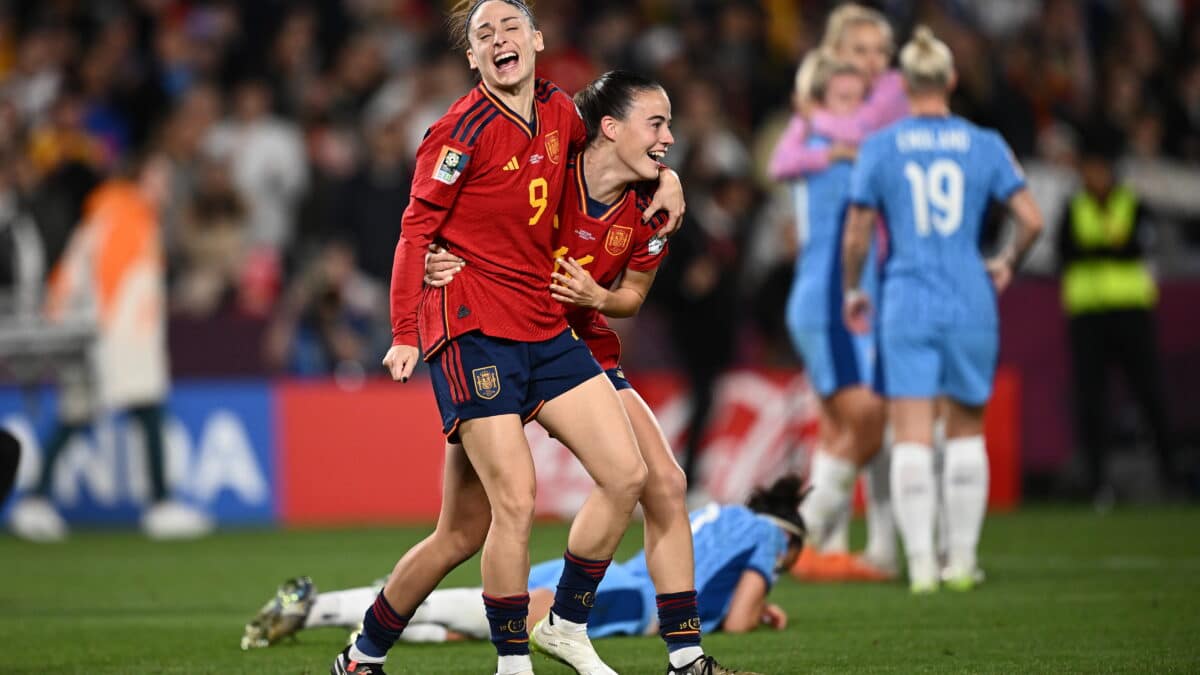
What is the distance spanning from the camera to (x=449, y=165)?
212 inches

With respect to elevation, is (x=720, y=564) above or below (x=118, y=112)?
below

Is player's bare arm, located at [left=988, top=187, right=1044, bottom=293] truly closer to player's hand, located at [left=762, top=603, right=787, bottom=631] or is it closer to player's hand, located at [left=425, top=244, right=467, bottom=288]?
player's hand, located at [left=762, top=603, right=787, bottom=631]

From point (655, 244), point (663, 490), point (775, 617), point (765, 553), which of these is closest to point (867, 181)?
point (765, 553)

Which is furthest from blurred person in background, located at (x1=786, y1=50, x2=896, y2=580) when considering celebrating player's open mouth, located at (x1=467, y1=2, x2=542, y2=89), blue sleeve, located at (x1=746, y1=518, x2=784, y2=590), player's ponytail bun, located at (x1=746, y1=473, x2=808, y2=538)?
celebrating player's open mouth, located at (x1=467, y1=2, x2=542, y2=89)

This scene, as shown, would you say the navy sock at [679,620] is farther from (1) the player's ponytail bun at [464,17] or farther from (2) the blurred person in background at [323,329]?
(2) the blurred person in background at [323,329]

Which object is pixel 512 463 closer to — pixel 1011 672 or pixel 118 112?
pixel 1011 672

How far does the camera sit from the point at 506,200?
18.1 feet

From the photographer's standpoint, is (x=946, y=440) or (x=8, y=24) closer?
(x=946, y=440)

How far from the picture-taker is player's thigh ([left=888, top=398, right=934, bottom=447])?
8430mm

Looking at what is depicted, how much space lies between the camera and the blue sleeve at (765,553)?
707 centimetres

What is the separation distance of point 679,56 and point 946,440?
350 inches

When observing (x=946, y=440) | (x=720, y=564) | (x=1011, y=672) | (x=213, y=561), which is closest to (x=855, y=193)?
(x=946, y=440)

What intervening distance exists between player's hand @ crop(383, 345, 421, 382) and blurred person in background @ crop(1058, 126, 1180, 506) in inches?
361

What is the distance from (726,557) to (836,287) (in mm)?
2573
